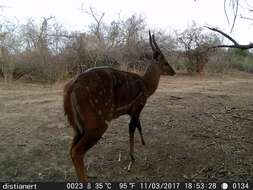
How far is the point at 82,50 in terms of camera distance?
16109 millimetres

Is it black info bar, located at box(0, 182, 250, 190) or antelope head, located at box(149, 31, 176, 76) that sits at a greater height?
antelope head, located at box(149, 31, 176, 76)

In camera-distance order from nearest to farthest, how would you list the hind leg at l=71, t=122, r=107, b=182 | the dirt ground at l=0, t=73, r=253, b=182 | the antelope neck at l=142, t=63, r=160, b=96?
the hind leg at l=71, t=122, r=107, b=182, the dirt ground at l=0, t=73, r=253, b=182, the antelope neck at l=142, t=63, r=160, b=96

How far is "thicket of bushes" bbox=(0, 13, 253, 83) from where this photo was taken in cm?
1579

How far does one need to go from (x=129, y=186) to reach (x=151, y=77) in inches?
73.6

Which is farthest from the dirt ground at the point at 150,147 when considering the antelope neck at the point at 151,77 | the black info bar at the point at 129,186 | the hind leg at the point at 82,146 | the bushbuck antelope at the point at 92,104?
the antelope neck at the point at 151,77

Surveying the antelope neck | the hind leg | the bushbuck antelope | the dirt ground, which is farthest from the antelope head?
the hind leg

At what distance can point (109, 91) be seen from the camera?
146 inches

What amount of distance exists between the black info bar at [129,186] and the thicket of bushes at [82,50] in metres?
10.9

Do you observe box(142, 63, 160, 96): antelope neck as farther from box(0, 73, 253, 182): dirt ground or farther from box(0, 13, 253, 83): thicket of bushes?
box(0, 13, 253, 83): thicket of bushes

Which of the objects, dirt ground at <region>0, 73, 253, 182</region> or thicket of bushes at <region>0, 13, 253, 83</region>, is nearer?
dirt ground at <region>0, 73, 253, 182</region>

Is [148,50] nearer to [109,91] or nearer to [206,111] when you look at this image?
[206,111]

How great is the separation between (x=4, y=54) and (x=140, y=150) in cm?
1322

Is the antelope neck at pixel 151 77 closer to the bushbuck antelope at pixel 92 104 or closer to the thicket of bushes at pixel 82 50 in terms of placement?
the bushbuck antelope at pixel 92 104

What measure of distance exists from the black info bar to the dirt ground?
0.13 m
